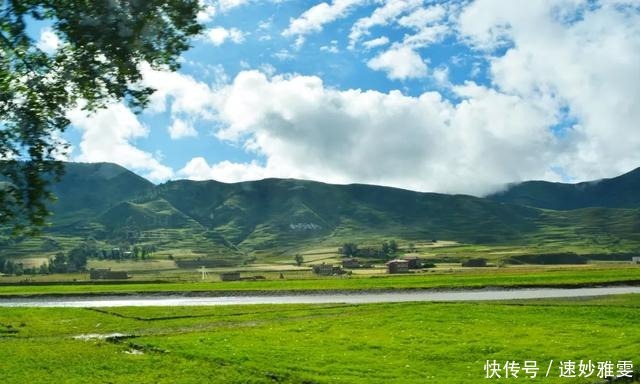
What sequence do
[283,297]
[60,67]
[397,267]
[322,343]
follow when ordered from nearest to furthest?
[60,67] → [322,343] → [283,297] → [397,267]

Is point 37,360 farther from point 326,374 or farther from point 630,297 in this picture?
point 630,297

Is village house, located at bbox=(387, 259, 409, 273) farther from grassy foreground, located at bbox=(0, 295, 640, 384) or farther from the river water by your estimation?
grassy foreground, located at bbox=(0, 295, 640, 384)

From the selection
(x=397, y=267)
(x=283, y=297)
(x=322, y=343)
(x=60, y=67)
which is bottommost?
(x=397, y=267)

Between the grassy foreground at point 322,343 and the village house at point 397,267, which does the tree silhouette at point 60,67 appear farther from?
the village house at point 397,267

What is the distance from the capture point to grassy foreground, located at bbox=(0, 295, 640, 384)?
28.8 m

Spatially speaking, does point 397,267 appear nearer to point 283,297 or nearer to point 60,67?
point 283,297

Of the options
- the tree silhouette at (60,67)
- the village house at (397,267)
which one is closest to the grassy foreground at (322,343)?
the tree silhouette at (60,67)

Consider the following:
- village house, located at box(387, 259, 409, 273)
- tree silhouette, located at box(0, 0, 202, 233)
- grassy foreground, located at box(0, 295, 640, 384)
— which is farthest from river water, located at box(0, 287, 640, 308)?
village house, located at box(387, 259, 409, 273)

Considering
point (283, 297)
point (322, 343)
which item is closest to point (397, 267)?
point (283, 297)

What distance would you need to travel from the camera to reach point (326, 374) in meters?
28.5

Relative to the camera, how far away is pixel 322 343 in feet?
123

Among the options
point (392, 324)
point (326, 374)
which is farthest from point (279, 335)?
point (326, 374)

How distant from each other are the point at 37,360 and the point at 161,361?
7.93 meters

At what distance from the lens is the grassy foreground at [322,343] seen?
28.8 metres
